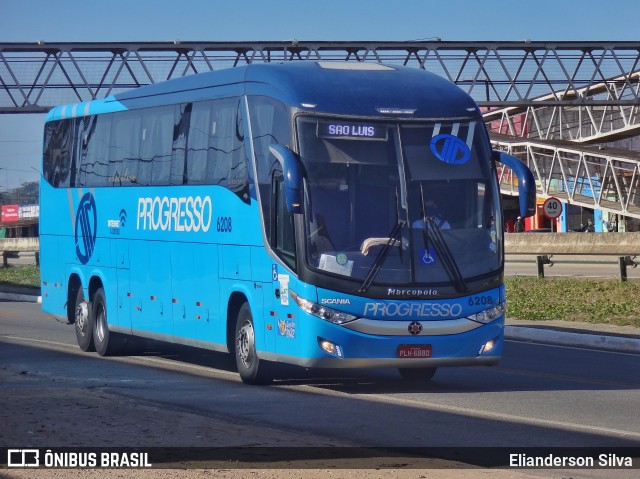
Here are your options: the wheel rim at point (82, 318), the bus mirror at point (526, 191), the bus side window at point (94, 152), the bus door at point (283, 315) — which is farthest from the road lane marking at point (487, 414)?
the bus side window at point (94, 152)

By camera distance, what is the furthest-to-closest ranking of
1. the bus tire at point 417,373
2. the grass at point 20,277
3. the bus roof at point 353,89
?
the grass at point 20,277 < the bus tire at point 417,373 < the bus roof at point 353,89

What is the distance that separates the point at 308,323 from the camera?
46.4 ft

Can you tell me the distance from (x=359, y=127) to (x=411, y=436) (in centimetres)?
443

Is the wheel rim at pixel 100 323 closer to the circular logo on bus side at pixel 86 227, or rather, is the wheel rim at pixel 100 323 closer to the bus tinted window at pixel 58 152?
the circular logo on bus side at pixel 86 227

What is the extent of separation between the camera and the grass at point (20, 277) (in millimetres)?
43375

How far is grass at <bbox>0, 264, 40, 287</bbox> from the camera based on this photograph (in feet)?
142

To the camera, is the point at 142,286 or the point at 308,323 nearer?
the point at 308,323

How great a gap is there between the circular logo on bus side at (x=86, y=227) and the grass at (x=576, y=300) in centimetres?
898

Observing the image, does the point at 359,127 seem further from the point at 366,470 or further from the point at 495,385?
the point at 366,470

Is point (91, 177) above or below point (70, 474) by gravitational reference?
above

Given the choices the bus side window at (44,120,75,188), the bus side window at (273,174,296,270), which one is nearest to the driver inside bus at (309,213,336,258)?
the bus side window at (273,174,296,270)

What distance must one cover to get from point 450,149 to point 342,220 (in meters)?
1.52

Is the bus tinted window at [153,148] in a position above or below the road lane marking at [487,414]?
above

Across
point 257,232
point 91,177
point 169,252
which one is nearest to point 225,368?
point 169,252
